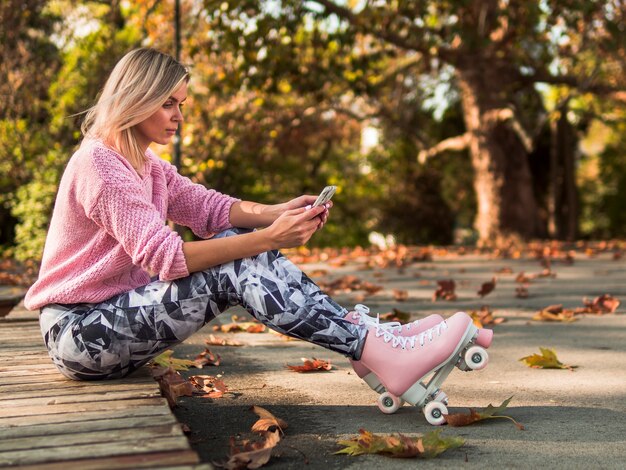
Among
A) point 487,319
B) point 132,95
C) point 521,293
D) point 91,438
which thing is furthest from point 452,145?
point 91,438

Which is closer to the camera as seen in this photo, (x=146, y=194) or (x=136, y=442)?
(x=136, y=442)

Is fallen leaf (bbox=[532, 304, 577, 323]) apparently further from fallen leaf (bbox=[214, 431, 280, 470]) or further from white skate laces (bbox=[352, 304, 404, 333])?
fallen leaf (bbox=[214, 431, 280, 470])

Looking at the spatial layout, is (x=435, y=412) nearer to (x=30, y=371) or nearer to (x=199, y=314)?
(x=199, y=314)

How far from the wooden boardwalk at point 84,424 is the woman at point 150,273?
0.15 m

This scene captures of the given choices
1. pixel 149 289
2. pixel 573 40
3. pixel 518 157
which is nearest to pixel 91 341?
pixel 149 289

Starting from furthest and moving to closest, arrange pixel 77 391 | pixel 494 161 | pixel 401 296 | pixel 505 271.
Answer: pixel 494 161 < pixel 505 271 < pixel 401 296 < pixel 77 391

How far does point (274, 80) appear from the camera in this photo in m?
11.5

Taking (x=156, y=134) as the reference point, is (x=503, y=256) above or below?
below

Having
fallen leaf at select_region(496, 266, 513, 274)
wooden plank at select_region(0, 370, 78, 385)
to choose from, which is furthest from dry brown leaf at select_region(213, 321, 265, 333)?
fallen leaf at select_region(496, 266, 513, 274)

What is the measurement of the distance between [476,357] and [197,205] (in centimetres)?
126

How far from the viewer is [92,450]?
1985 millimetres

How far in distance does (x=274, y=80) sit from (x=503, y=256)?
147 inches

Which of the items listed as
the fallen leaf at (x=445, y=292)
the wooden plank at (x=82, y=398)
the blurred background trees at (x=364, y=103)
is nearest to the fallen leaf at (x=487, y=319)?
the fallen leaf at (x=445, y=292)

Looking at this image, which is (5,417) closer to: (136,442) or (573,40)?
(136,442)
